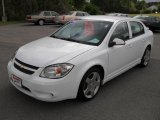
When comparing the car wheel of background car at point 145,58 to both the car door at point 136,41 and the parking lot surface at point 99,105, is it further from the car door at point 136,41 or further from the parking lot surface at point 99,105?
the parking lot surface at point 99,105

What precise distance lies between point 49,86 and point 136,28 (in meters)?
3.39

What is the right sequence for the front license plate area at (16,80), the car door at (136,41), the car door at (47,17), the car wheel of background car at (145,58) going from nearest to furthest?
the front license plate area at (16,80)
the car door at (136,41)
the car wheel of background car at (145,58)
the car door at (47,17)

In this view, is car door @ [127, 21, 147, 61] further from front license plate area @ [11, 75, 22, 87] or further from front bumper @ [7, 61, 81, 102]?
front license plate area @ [11, 75, 22, 87]

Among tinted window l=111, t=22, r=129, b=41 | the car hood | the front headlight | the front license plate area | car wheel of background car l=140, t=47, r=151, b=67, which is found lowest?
car wheel of background car l=140, t=47, r=151, b=67

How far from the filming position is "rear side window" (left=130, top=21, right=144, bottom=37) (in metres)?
5.87

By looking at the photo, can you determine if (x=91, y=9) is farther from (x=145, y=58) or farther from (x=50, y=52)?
(x=50, y=52)

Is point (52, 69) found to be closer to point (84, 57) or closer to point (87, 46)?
point (84, 57)

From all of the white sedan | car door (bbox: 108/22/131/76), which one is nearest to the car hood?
the white sedan

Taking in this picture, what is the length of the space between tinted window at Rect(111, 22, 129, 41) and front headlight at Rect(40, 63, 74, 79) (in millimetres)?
1524

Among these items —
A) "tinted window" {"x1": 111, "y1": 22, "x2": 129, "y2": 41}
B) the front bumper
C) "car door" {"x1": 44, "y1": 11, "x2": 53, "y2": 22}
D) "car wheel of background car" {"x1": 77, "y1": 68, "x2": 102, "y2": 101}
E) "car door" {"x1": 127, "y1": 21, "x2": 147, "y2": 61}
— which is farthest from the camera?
"car door" {"x1": 44, "y1": 11, "x2": 53, "y2": 22}

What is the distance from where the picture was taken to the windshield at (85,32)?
477cm

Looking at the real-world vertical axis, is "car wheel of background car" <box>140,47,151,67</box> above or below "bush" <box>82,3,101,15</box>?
below

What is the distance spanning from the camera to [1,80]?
17.4ft

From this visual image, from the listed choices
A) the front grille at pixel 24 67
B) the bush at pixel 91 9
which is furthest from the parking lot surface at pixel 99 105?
the bush at pixel 91 9
